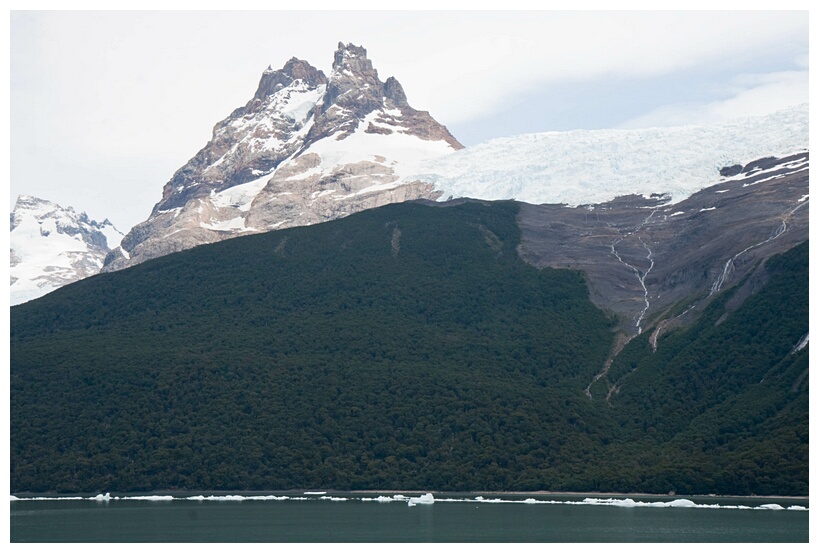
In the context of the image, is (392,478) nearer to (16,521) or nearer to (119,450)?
(119,450)

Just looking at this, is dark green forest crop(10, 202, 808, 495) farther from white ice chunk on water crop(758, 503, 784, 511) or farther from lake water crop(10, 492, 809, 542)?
white ice chunk on water crop(758, 503, 784, 511)

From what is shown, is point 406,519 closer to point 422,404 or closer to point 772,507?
point 772,507

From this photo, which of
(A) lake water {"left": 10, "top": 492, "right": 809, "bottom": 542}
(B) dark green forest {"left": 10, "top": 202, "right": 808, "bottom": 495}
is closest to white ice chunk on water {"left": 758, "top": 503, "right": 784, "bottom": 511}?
(A) lake water {"left": 10, "top": 492, "right": 809, "bottom": 542}

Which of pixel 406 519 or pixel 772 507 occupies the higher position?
pixel 406 519

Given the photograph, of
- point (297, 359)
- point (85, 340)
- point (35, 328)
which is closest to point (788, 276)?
point (297, 359)

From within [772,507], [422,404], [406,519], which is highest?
[422,404]

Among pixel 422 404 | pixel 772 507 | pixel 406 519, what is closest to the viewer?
pixel 406 519

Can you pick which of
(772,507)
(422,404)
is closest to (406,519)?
(772,507)
